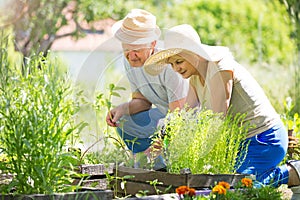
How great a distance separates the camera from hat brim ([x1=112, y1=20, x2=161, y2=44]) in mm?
3492

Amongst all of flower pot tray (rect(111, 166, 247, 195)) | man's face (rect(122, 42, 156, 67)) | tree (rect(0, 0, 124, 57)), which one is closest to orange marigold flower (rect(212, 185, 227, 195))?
flower pot tray (rect(111, 166, 247, 195))

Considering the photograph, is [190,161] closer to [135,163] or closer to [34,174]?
[135,163]

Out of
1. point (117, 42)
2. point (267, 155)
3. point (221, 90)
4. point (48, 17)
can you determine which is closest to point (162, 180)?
point (221, 90)

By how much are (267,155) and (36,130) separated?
1.57 m

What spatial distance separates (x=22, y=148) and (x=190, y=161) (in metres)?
0.87

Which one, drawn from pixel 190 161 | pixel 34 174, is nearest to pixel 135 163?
pixel 190 161

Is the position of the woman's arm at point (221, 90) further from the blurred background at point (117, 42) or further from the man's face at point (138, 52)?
the blurred background at point (117, 42)

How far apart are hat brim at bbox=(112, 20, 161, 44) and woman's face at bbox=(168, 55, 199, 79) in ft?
0.77

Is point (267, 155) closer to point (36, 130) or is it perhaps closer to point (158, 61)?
point (158, 61)

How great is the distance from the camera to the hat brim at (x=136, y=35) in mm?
3492

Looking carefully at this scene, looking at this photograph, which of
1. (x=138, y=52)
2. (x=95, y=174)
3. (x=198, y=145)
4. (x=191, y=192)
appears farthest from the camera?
(x=138, y=52)

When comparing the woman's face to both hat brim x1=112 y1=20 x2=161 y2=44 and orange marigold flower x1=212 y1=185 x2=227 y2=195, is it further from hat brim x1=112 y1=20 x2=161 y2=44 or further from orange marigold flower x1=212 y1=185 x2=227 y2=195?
orange marigold flower x1=212 y1=185 x2=227 y2=195

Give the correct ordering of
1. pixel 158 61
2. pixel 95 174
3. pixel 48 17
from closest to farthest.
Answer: pixel 95 174, pixel 158 61, pixel 48 17

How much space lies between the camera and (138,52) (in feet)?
11.6
